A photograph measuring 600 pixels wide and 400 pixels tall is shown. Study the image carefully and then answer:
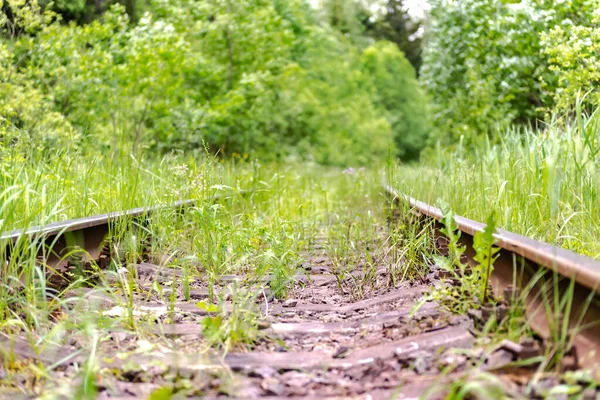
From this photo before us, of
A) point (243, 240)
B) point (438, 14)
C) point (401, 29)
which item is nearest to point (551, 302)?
point (243, 240)

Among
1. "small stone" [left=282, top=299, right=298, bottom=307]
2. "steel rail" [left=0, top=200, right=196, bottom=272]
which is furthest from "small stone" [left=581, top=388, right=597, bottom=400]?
"steel rail" [left=0, top=200, right=196, bottom=272]

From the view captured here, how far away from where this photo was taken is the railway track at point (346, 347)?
178cm

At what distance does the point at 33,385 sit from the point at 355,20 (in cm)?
4361

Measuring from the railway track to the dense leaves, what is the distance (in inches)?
57.7

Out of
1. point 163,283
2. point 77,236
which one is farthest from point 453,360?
point 77,236

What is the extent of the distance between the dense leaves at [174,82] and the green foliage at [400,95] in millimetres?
14966

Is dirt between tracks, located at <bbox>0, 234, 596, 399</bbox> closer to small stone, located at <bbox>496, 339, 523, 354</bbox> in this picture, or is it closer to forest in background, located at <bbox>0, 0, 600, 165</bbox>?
small stone, located at <bbox>496, 339, 523, 354</bbox>

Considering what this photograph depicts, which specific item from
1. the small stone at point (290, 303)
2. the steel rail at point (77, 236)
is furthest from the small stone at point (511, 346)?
the steel rail at point (77, 236)

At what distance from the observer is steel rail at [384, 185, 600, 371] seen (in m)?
1.74

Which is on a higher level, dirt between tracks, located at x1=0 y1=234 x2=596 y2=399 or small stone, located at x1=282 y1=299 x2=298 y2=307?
dirt between tracks, located at x1=0 y1=234 x2=596 y2=399

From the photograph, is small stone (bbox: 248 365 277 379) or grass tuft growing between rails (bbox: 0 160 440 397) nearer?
small stone (bbox: 248 365 277 379)

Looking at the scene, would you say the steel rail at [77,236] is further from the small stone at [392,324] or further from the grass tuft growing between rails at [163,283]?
the small stone at [392,324]

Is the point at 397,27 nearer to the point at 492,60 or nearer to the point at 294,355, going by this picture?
the point at 492,60

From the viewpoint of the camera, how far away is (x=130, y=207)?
4.57 meters
